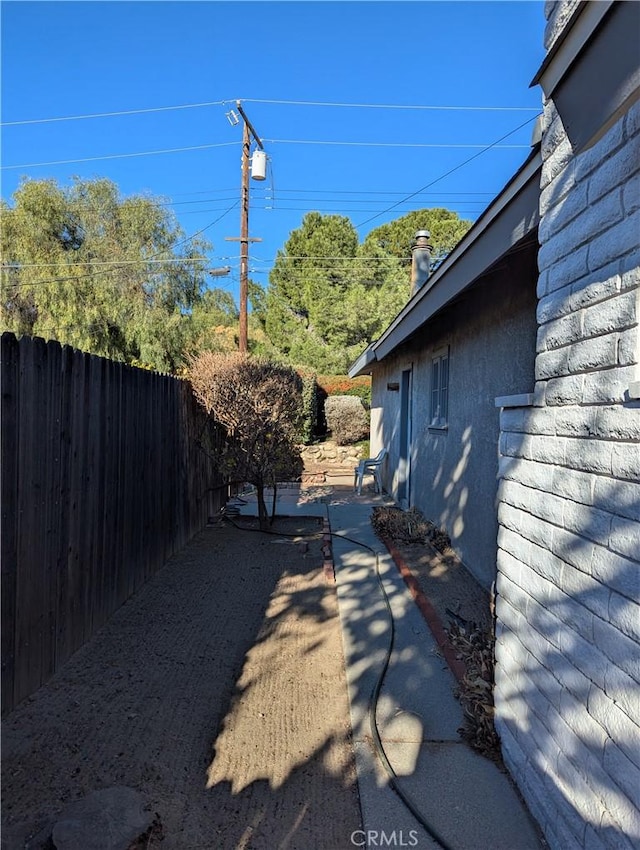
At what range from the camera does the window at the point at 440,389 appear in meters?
6.87

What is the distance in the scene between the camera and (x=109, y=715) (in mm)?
2939

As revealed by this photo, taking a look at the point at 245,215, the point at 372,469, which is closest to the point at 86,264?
the point at 245,215

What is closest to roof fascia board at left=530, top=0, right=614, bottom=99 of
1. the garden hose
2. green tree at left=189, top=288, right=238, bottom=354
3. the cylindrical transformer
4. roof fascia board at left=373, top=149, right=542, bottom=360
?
roof fascia board at left=373, top=149, right=542, bottom=360

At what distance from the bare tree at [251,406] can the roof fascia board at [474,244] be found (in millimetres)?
1920

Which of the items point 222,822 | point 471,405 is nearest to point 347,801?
point 222,822

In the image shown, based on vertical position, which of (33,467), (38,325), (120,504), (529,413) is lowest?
(120,504)

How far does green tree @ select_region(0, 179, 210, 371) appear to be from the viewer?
61.5 feet

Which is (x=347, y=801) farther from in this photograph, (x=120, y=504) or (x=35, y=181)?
(x=35, y=181)

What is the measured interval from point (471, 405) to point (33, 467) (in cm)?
408

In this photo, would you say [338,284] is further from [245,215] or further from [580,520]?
[580,520]

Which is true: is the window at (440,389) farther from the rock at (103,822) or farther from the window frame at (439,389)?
the rock at (103,822)

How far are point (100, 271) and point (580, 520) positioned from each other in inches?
798

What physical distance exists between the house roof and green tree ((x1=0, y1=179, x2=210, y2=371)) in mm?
15206

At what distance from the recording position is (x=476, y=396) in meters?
5.44
